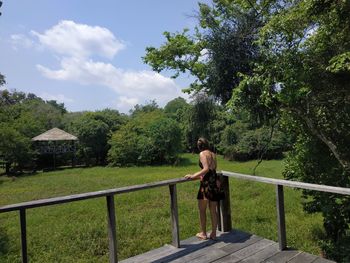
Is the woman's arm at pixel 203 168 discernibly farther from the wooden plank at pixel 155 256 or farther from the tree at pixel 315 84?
the tree at pixel 315 84

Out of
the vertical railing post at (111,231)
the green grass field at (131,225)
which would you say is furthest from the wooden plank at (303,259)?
the green grass field at (131,225)

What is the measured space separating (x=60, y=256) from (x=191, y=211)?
13.4 ft

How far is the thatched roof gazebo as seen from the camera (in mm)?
30375

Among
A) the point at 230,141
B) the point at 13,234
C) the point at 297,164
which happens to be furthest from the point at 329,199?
the point at 230,141

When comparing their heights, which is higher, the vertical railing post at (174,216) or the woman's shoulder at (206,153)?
the woman's shoulder at (206,153)

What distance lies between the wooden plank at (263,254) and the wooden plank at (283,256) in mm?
54

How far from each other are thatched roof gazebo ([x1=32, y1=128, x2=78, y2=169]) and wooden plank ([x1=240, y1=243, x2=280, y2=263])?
28.9 meters

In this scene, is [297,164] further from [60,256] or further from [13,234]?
[13,234]

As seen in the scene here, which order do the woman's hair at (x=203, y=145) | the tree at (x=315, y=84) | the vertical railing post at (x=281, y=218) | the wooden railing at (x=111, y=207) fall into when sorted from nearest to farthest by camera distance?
1. the wooden railing at (x=111, y=207)
2. the vertical railing post at (x=281, y=218)
3. the tree at (x=315, y=84)
4. the woman's hair at (x=203, y=145)

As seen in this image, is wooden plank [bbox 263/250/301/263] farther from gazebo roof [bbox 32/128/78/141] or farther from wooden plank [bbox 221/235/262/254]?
gazebo roof [bbox 32/128/78/141]

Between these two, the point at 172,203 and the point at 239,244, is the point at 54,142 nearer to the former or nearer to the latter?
the point at 172,203

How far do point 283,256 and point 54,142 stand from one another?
30.5 m

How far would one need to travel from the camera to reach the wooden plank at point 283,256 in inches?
152

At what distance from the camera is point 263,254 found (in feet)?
13.2
